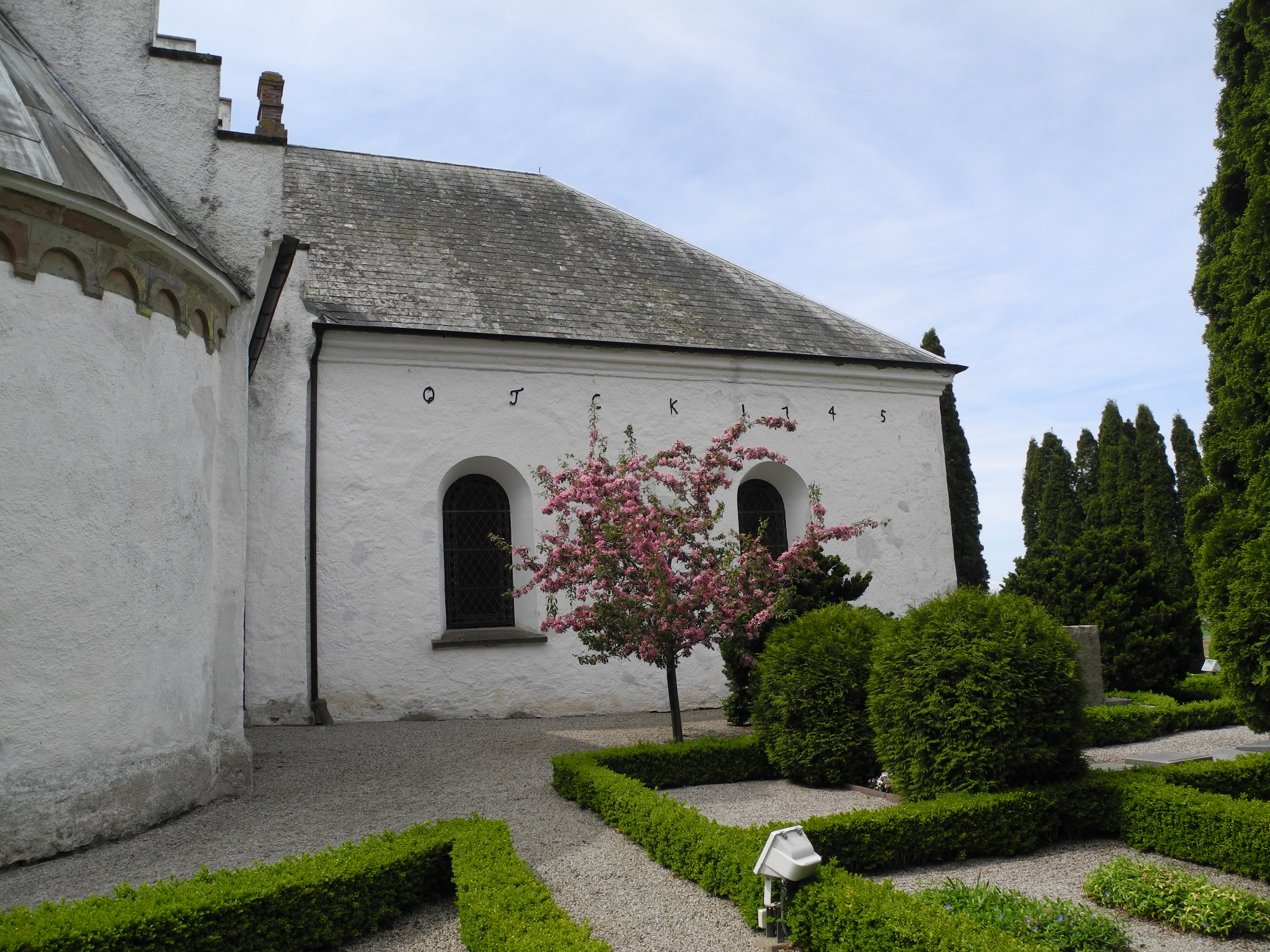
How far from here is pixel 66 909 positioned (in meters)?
4.14

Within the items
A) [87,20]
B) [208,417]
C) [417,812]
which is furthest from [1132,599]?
[87,20]

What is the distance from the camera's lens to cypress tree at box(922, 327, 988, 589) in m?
21.1

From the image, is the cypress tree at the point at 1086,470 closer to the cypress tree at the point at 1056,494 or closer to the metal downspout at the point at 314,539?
the cypress tree at the point at 1056,494

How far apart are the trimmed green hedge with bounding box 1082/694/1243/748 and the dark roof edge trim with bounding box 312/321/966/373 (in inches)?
236

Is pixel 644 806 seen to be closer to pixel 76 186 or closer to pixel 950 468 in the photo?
pixel 76 186

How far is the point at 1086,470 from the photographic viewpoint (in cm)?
3055

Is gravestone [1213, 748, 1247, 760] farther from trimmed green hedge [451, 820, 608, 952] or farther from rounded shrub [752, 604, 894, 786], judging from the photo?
trimmed green hedge [451, 820, 608, 952]

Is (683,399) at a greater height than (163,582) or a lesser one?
greater

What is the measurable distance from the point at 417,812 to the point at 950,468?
57.1 feet

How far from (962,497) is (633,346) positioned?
1168 cm

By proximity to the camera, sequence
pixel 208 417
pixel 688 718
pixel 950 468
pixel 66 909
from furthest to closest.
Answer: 1. pixel 950 468
2. pixel 688 718
3. pixel 208 417
4. pixel 66 909

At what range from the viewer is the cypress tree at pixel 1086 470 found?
29.9 meters

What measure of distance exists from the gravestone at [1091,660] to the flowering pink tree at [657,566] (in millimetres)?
4256

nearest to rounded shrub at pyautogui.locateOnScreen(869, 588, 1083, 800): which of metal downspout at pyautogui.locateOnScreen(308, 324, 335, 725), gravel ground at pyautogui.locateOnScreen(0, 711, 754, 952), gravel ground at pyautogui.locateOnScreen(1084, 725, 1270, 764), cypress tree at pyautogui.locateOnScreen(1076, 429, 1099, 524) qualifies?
gravel ground at pyautogui.locateOnScreen(0, 711, 754, 952)
